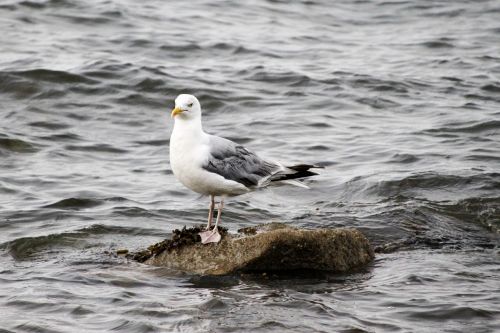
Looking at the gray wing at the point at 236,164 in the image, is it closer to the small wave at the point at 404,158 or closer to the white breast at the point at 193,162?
the white breast at the point at 193,162

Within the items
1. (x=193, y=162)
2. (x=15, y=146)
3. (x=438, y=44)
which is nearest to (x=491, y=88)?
(x=438, y=44)

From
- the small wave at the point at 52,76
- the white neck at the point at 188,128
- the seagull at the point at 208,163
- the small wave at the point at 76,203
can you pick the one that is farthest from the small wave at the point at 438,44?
the white neck at the point at 188,128

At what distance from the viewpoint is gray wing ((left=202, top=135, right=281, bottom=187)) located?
741 centimetres

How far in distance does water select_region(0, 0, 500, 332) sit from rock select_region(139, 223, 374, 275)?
0.13 metres

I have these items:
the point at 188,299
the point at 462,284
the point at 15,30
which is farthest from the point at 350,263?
the point at 15,30

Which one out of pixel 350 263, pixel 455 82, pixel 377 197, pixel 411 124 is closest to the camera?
pixel 350 263

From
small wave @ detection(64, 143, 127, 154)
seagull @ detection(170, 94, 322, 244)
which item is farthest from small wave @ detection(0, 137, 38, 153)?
seagull @ detection(170, 94, 322, 244)

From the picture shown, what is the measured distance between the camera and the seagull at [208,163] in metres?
7.29

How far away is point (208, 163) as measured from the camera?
24.1 ft

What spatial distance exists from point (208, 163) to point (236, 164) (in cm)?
35

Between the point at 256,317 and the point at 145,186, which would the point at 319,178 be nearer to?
the point at 145,186

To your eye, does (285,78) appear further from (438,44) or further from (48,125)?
(48,125)

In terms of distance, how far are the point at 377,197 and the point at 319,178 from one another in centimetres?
102

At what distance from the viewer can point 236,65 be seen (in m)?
15.9
